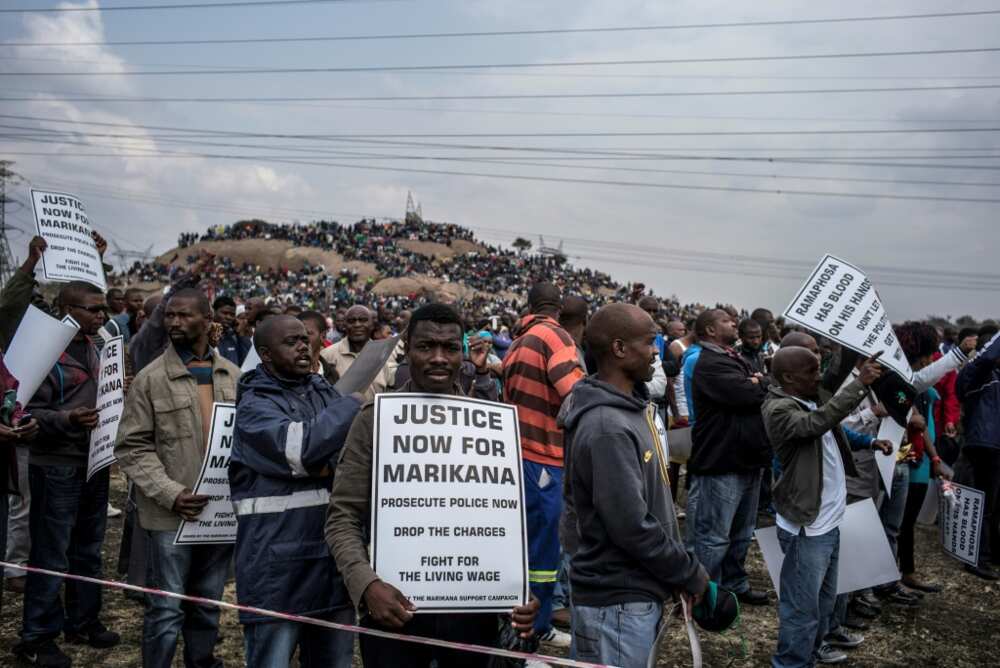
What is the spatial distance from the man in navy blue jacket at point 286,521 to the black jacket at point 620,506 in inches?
34.3

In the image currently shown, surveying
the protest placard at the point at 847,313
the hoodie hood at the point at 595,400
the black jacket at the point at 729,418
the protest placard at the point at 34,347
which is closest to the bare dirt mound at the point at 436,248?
the black jacket at the point at 729,418

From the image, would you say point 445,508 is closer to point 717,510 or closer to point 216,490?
point 216,490

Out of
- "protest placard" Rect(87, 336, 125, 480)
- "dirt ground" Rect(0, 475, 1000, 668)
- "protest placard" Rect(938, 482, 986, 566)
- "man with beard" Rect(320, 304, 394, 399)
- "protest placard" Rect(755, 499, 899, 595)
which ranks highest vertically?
"man with beard" Rect(320, 304, 394, 399)

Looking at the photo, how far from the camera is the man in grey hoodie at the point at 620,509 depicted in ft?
8.56

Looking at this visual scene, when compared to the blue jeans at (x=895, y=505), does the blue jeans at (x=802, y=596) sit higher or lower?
lower

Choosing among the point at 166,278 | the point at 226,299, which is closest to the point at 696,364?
the point at 226,299

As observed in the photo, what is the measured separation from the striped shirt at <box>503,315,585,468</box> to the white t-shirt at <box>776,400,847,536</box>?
4.48ft

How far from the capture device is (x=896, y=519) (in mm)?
6363

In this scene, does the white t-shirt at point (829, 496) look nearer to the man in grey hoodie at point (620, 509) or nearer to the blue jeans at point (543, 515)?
the blue jeans at point (543, 515)

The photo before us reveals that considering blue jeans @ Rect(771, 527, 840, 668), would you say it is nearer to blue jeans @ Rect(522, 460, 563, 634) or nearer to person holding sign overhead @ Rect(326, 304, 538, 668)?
blue jeans @ Rect(522, 460, 563, 634)

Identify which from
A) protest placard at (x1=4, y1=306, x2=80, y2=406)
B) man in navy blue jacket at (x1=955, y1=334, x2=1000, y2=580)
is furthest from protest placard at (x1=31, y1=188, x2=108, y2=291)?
man in navy blue jacket at (x1=955, y1=334, x2=1000, y2=580)

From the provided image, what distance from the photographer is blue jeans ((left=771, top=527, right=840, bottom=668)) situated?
163 inches

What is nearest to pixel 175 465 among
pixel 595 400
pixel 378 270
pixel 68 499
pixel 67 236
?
pixel 68 499

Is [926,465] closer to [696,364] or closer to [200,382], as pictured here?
[696,364]
